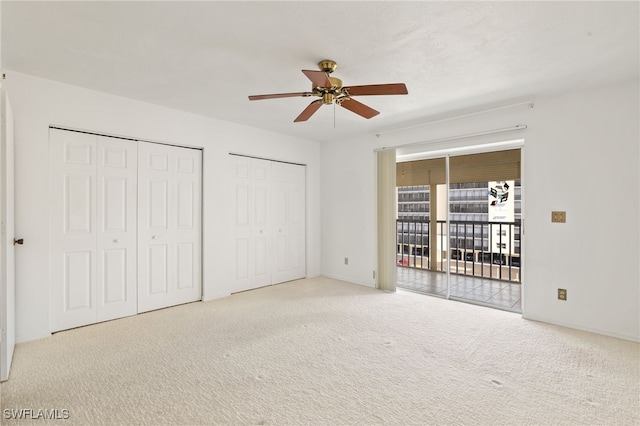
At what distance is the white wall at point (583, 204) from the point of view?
298 cm

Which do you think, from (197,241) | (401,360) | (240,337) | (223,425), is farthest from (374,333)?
(197,241)

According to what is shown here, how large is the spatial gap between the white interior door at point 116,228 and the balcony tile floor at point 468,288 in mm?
3805

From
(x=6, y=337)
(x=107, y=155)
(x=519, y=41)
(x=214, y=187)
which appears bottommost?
(x=6, y=337)

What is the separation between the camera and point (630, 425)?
5.90 ft

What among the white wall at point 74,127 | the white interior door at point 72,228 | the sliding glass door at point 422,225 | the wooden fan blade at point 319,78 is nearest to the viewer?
the wooden fan blade at point 319,78

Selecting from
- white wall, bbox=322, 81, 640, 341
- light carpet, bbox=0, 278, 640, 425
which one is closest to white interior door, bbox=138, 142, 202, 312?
light carpet, bbox=0, 278, 640, 425

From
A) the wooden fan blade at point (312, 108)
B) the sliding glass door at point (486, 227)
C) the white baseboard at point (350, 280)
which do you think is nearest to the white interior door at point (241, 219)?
the white baseboard at point (350, 280)

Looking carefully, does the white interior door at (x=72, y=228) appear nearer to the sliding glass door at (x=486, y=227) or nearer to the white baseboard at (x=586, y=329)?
the sliding glass door at (x=486, y=227)

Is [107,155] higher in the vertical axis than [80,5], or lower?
lower

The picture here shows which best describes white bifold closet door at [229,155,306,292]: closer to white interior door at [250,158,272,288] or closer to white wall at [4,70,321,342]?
white interior door at [250,158,272,288]

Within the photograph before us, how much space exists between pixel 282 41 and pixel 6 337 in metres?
2.96

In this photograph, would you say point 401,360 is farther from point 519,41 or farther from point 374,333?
point 519,41

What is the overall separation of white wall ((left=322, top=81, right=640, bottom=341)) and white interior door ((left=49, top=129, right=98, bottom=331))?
14.7 feet

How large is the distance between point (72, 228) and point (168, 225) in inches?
38.0
